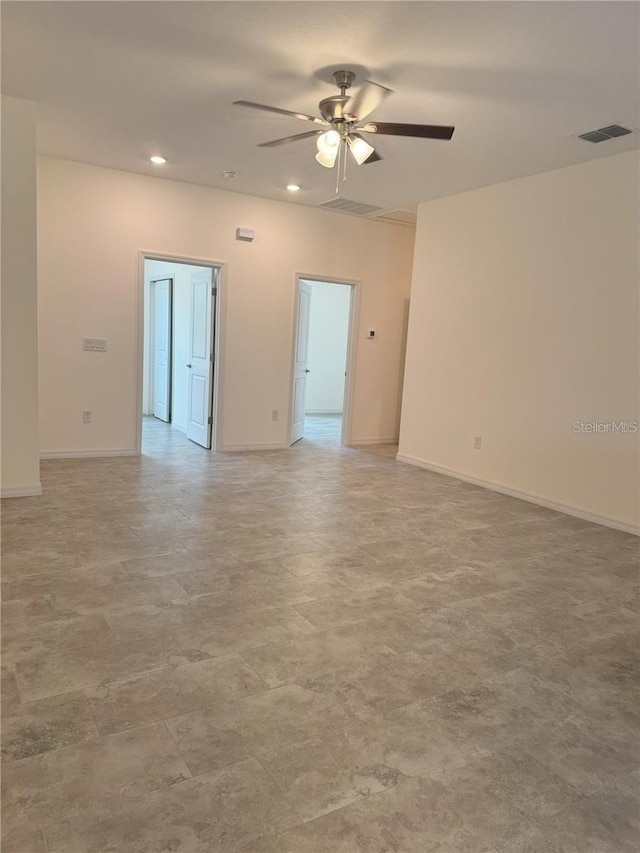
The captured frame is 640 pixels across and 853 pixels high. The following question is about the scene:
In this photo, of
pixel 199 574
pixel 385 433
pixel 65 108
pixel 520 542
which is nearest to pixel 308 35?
pixel 65 108

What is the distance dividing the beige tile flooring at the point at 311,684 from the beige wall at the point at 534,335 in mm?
786

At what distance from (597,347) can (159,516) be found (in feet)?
11.7

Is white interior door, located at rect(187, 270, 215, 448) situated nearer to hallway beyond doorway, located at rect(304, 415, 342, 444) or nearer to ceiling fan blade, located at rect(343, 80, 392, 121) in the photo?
hallway beyond doorway, located at rect(304, 415, 342, 444)

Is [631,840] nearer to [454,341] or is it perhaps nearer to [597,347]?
[597,347]

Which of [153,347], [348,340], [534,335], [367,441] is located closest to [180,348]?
[153,347]

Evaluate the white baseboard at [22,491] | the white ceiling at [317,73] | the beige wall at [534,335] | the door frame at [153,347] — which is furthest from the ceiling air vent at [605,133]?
the door frame at [153,347]

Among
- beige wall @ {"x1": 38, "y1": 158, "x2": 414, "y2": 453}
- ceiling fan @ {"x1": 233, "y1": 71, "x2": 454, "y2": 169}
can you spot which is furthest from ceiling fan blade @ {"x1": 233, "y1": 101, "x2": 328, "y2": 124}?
beige wall @ {"x1": 38, "y1": 158, "x2": 414, "y2": 453}

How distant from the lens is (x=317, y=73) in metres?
3.26

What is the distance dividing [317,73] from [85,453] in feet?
13.4

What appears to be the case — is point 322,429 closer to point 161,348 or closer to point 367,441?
point 367,441

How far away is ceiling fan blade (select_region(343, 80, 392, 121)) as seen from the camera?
11.0 ft

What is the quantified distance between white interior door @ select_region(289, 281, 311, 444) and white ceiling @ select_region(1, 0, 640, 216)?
2149 millimetres

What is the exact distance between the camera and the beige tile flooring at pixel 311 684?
1609mm

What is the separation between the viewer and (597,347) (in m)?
4.49
